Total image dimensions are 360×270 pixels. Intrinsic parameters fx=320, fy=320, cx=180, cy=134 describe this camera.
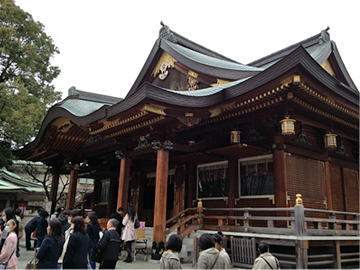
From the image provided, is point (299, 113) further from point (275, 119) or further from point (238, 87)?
point (238, 87)

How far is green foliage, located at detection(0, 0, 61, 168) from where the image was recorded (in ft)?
45.6

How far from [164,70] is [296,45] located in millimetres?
6362

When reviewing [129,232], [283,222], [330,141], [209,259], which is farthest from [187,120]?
[209,259]

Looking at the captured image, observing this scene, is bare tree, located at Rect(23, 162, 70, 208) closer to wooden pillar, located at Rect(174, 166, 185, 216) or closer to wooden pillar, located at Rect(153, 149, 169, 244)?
wooden pillar, located at Rect(174, 166, 185, 216)

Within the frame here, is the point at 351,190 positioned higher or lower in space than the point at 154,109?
lower

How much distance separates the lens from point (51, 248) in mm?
4609

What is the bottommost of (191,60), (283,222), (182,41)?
(283,222)

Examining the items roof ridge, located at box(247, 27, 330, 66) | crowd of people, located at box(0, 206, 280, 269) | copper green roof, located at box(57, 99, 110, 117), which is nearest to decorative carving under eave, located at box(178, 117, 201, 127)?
copper green roof, located at box(57, 99, 110, 117)

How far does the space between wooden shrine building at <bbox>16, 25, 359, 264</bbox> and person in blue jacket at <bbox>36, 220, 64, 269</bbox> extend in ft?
14.9

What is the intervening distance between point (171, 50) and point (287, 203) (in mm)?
7511

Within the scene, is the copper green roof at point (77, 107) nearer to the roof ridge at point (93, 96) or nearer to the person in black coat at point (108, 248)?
the roof ridge at point (93, 96)

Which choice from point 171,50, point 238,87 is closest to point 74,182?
point 171,50

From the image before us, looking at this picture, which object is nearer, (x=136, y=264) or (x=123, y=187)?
(x=136, y=264)

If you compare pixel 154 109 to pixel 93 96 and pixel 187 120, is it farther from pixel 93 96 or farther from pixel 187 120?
pixel 93 96
